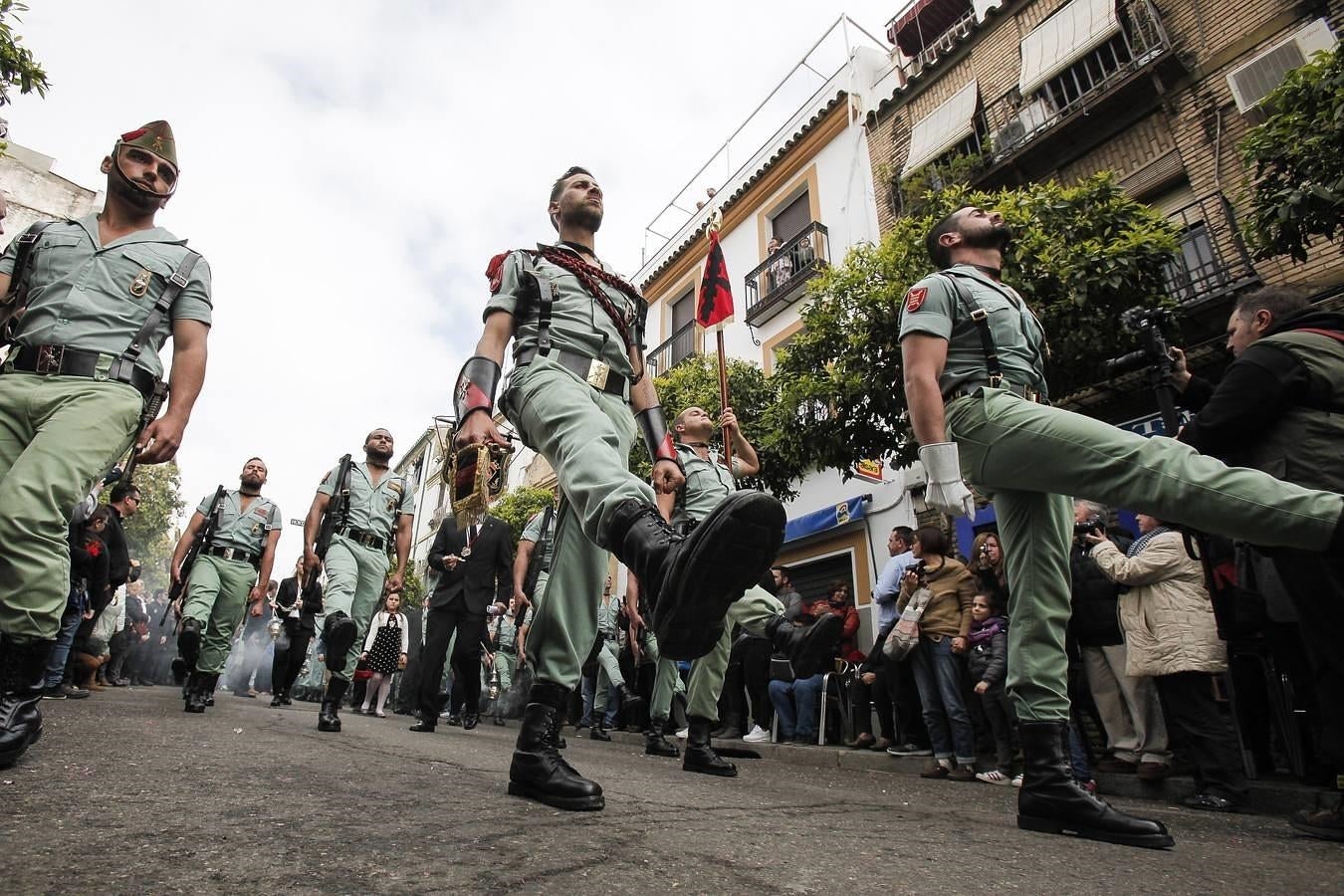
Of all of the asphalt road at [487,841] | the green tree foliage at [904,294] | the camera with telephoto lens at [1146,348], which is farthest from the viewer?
the green tree foliage at [904,294]

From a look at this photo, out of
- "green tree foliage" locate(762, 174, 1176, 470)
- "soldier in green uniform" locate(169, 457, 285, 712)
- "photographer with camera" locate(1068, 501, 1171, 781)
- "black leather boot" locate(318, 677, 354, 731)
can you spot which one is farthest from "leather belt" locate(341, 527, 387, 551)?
"green tree foliage" locate(762, 174, 1176, 470)

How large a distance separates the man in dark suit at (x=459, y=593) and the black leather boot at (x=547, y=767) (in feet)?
14.0

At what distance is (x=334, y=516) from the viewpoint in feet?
18.0

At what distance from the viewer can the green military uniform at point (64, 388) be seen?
7.45ft

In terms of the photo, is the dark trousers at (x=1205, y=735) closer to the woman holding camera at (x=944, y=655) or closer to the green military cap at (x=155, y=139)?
the woman holding camera at (x=944, y=655)

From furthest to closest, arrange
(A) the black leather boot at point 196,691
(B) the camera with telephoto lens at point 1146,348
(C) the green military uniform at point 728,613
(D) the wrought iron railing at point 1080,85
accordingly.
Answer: (D) the wrought iron railing at point 1080,85 < (A) the black leather boot at point 196,691 < (C) the green military uniform at point 728,613 < (B) the camera with telephoto lens at point 1146,348

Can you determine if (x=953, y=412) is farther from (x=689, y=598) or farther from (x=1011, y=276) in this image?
(x=1011, y=276)

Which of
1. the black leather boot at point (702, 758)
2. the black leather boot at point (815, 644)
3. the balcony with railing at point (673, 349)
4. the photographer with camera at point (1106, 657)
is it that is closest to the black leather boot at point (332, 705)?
the black leather boot at point (702, 758)

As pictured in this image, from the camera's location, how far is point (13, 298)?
2672 mm

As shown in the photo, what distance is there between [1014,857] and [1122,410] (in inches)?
401

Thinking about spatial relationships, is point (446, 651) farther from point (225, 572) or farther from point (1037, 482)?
point (1037, 482)

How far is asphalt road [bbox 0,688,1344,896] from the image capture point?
1.31 metres

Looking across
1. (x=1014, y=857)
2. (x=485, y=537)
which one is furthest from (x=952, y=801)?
(x=485, y=537)

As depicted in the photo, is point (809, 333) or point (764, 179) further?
point (764, 179)
